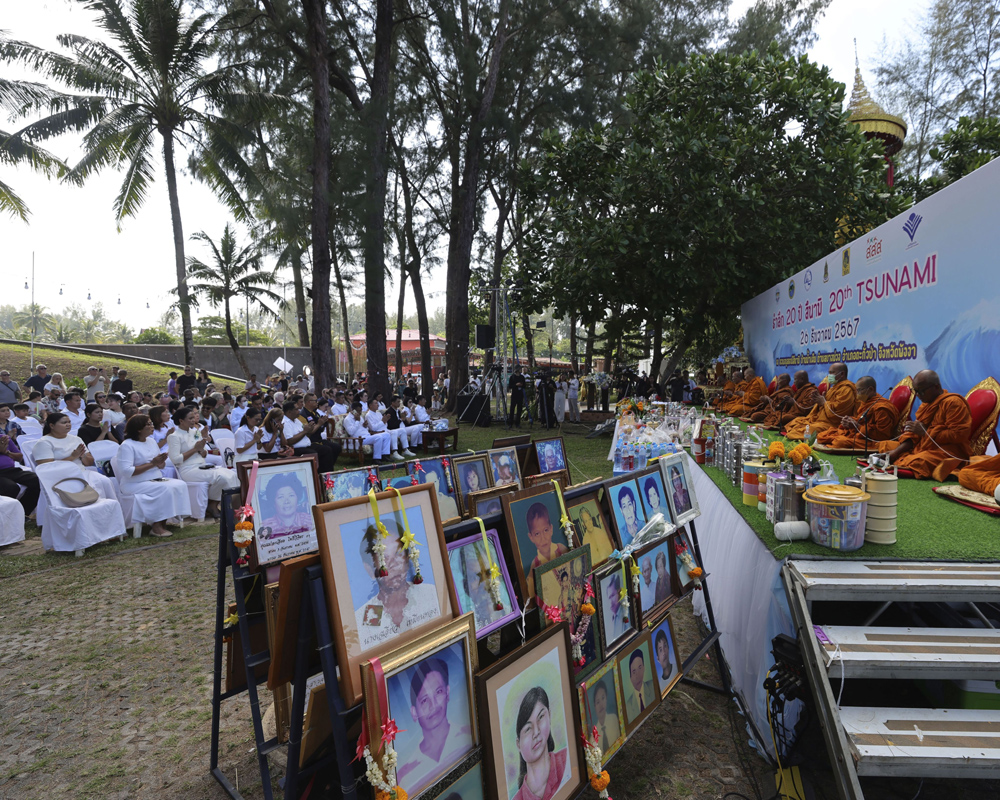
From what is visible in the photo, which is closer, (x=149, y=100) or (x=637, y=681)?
(x=637, y=681)

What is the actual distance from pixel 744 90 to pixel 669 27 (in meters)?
8.50

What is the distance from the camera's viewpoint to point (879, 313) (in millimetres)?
8086

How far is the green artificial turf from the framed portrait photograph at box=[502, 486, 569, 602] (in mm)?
1242

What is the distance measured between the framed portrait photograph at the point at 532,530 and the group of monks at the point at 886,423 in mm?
2870

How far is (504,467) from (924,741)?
254 cm

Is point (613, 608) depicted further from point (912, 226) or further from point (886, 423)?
point (912, 226)

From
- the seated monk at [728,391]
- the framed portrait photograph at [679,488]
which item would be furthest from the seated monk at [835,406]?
the seated monk at [728,391]

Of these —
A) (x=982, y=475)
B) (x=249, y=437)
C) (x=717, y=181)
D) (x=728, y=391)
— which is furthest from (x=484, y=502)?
(x=717, y=181)

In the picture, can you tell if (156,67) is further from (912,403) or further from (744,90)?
(912,403)

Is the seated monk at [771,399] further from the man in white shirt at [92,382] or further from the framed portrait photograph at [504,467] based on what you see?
the man in white shirt at [92,382]

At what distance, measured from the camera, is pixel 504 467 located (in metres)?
3.95

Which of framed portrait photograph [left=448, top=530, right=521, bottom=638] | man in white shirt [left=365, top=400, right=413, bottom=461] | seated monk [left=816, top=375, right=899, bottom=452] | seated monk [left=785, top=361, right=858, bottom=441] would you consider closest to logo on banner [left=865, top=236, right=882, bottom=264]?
seated monk [left=785, top=361, right=858, bottom=441]

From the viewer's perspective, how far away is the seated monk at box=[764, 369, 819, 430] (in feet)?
31.7

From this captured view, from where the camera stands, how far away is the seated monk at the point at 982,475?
14.2 ft
